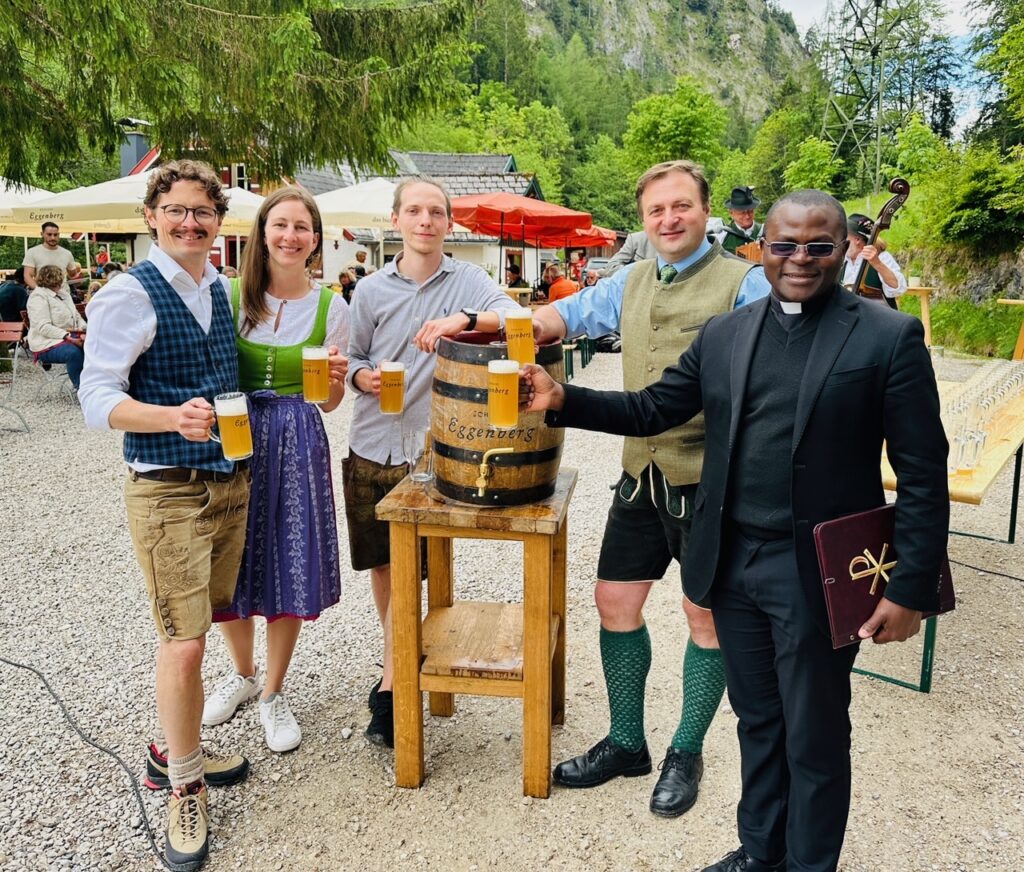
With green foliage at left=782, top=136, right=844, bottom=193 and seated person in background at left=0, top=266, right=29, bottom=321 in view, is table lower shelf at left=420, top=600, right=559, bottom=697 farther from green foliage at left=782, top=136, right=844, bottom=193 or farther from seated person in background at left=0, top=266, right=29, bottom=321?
green foliage at left=782, top=136, right=844, bottom=193

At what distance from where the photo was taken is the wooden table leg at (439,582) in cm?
303

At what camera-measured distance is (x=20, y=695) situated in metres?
3.17

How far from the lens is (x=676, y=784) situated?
2.54 meters

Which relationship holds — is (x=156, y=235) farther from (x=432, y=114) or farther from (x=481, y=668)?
(x=432, y=114)

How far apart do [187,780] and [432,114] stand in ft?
31.5

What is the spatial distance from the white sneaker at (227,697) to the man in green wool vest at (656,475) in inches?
48.6

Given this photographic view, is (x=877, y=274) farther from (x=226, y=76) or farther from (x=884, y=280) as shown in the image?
(x=226, y=76)

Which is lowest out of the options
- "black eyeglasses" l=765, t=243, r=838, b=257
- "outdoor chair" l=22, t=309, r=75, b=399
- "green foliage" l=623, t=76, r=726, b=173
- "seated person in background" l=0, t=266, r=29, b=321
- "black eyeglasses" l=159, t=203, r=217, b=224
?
"outdoor chair" l=22, t=309, r=75, b=399

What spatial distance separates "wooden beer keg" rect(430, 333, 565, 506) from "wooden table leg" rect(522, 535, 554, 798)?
0.56ft

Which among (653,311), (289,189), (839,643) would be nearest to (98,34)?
(289,189)

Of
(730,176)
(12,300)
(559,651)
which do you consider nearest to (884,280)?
(559,651)

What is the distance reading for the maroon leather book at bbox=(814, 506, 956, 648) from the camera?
1.71 metres

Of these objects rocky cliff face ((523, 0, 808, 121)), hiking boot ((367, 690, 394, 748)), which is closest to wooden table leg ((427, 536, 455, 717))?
hiking boot ((367, 690, 394, 748))

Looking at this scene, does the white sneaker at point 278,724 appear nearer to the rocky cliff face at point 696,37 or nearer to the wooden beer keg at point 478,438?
the wooden beer keg at point 478,438
